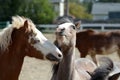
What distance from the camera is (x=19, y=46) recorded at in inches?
209

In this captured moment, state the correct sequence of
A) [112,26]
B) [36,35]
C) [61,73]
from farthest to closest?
[112,26]
[61,73]
[36,35]

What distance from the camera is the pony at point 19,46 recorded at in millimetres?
5213

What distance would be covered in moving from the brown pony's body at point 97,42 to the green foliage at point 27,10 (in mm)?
22175

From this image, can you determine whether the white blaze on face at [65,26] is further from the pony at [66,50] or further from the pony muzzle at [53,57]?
the pony muzzle at [53,57]

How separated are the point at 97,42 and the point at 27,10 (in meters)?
24.7

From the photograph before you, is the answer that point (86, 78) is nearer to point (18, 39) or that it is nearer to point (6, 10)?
point (18, 39)

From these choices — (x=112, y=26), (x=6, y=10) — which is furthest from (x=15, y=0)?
(x=112, y=26)

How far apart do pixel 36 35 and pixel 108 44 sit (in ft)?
32.9

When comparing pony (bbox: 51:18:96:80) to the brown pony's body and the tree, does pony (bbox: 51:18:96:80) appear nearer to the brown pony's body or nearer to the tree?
the brown pony's body

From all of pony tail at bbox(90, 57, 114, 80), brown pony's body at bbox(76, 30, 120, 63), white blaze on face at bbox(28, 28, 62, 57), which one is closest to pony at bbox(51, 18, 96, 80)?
pony tail at bbox(90, 57, 114, 80)

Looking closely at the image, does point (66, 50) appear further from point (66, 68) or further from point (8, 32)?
point (8, 32)

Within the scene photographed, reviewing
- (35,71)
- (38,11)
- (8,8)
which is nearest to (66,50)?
(35,71)

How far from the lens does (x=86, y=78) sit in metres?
6.88

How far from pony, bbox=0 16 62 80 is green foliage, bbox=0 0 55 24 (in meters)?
31.9
